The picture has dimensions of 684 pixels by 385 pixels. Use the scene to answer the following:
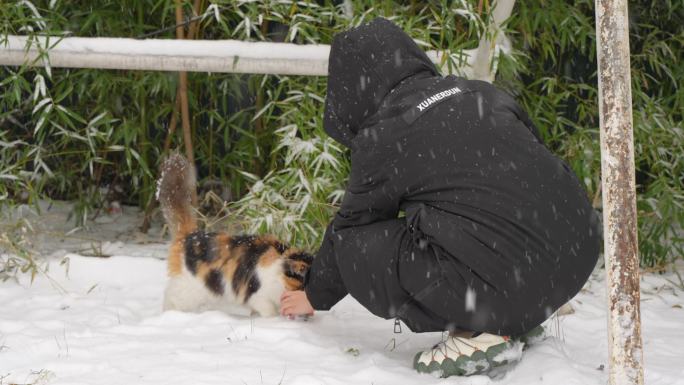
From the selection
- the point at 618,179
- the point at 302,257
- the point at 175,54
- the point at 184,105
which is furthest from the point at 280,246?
the point at 618,179

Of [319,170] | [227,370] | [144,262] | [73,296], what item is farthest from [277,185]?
A: [227,370]

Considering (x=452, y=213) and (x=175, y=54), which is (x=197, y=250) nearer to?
(x=175, y=54)

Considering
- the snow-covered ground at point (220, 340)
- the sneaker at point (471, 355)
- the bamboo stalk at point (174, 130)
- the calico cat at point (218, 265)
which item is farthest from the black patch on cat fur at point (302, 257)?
the bamboo stalk at point (174, 130)

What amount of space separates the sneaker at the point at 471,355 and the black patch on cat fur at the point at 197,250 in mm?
1274

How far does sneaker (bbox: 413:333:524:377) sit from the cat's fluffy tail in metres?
1.47

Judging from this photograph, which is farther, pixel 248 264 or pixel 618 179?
pixel 248 264

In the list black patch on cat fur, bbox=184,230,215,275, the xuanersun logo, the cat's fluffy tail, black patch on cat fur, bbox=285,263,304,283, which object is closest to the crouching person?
the xuanersun logo

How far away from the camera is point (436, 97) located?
2799mm

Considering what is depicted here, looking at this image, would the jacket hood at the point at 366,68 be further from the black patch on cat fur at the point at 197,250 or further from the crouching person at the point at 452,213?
the black patch on cat fur at the point at 197,250

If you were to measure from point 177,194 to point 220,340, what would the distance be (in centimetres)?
83

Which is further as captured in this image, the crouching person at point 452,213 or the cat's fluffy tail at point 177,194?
the cat's fluffy tail at point 177,194

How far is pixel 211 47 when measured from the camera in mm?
3932

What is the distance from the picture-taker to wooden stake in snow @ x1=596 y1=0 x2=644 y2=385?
8.05 ft

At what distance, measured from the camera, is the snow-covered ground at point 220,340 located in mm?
2873
